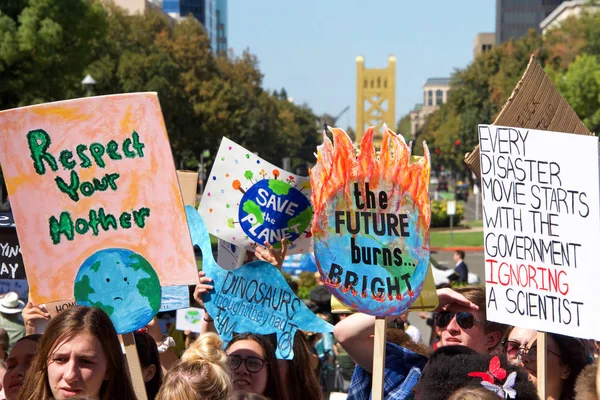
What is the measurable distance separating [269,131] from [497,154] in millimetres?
65711

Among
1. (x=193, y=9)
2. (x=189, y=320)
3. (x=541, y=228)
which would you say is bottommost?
(x=189, y=320)

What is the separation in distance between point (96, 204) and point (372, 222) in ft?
3.75

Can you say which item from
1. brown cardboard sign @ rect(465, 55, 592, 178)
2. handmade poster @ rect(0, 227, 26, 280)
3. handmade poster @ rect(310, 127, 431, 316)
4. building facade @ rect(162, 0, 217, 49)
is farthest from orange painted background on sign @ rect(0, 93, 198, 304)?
building facade @ rect(162, 0, 217, 49)

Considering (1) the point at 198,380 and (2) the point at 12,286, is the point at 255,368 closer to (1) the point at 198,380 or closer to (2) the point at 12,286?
(1) the point at 198,380

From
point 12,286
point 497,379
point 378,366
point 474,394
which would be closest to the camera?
point 474,394

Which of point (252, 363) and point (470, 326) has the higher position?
point (470, 326)

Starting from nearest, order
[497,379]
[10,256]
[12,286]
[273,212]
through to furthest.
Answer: [497,379], [273,212], [10,256], [12,286]

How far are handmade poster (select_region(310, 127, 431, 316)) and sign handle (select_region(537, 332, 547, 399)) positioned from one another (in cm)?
52

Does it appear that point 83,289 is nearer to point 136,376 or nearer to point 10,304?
point 136,376

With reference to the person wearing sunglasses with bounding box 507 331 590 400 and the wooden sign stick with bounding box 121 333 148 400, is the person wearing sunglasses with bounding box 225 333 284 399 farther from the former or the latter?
the person wearing sunglasses with bounding box 507 331 590 400

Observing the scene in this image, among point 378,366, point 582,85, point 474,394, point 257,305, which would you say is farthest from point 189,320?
point 582,85

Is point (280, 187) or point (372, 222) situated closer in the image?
point (372, 222)

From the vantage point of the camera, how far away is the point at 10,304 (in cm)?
736

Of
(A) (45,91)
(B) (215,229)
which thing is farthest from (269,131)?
(B) (215,229)
